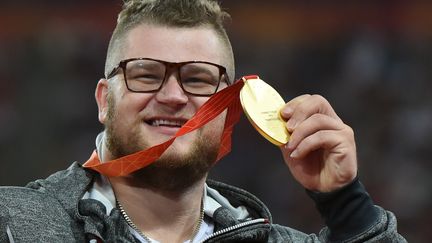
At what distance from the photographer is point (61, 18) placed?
704 centimetres

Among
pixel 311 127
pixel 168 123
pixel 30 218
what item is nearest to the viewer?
pixel 311 127

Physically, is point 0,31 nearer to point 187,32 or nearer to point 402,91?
point 402,91

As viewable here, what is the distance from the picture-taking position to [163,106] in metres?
2.41

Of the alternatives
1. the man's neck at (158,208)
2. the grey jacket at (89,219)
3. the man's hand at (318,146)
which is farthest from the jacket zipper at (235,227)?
the man's hand at (318,146)

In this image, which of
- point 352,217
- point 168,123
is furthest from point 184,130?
point 352,217

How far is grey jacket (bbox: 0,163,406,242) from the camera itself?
217 centimetres

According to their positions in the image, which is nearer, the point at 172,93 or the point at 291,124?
the point at 291,124

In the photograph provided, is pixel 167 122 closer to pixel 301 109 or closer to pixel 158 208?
pixel 158 208

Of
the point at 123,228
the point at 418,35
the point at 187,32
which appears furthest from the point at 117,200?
the point at 418,35

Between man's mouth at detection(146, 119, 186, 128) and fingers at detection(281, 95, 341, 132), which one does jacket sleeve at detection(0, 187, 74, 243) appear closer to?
man's mouth at detection(146, 119, 186, 128)

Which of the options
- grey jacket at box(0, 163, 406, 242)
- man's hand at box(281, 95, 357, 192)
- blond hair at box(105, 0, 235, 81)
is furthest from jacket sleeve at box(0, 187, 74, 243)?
man's hand at box(281, 95, 357, 192)

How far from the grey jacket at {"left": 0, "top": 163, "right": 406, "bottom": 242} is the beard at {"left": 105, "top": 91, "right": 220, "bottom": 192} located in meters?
0.12

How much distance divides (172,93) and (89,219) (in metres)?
0.41

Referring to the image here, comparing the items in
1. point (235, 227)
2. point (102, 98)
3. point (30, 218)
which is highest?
point (102, 98)
